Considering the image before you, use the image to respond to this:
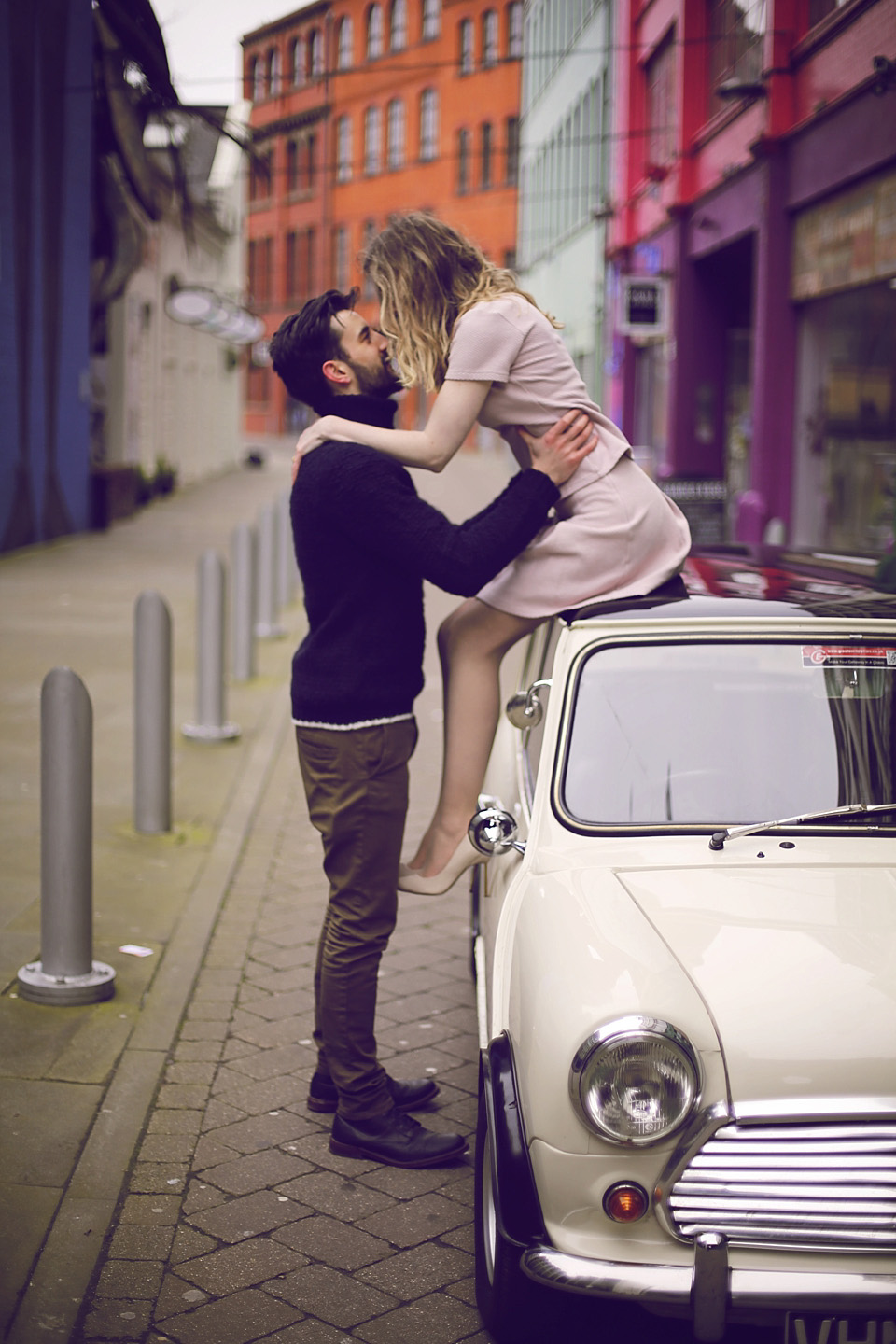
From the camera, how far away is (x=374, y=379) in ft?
12.2

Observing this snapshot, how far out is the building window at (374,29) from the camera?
25.9m

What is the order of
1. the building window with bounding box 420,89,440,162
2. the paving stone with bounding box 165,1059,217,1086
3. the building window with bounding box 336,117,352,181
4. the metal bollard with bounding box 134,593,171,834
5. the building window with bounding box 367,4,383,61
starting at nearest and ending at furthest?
the paving stone with bounding box 165,1059,217,1086 < the metal bollard with bounding box 134,593,171,834 < the building window with bounding box 367,4,383,61 < the building window with bounding box 420,89,440,162 < the building window with bounding box 336,117,352,181

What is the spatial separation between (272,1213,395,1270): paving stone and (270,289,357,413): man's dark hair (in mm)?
1991

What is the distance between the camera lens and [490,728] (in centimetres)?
380

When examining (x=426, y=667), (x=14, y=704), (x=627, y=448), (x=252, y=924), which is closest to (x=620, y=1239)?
(x=627, y=448)

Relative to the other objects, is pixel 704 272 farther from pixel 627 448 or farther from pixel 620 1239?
pixel 620 1239

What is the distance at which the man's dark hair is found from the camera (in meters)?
3.63

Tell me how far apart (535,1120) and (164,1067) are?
2.01m

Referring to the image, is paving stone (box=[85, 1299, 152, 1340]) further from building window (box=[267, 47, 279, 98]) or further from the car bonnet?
building window (box=[267, 47, 279, 98])

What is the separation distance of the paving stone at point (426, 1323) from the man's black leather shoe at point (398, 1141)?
0.58 metres

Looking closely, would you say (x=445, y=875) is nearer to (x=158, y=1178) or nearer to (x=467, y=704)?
(x=467, y=704)

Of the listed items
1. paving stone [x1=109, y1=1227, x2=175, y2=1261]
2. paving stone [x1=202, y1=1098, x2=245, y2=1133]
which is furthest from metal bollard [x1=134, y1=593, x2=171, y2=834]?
paving stone [x1=109, y1=1227, x2=175, y2=1261]

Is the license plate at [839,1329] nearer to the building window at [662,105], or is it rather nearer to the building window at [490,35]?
the building window at [662,105]

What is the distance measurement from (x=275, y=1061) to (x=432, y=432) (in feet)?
6.75
